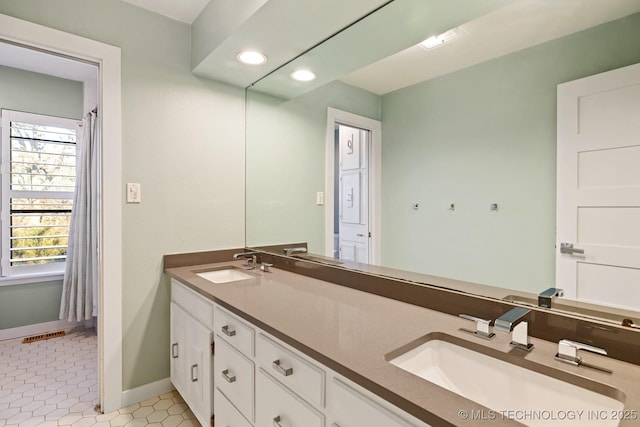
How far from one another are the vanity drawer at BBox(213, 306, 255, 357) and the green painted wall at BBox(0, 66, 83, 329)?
8.27 ft

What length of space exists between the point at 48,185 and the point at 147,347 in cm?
206

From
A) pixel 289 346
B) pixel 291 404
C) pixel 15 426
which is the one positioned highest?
pixel 289 346

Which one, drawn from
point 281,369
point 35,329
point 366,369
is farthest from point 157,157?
point 35,329

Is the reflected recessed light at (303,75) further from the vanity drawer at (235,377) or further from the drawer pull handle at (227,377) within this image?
the drawer pull handle at (227,377)

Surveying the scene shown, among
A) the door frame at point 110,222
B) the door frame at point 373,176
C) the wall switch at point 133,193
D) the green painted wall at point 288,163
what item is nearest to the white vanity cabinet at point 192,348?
the door frame at point 110,222

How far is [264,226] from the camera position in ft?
7.31

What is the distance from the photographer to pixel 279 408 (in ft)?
3.34

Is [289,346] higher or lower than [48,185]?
Answer: lower

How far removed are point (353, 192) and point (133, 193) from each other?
1295mm

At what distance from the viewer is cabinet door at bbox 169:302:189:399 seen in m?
1.73

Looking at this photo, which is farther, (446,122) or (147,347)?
(147,347)

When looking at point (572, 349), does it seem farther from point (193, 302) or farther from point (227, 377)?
point (193, 302)

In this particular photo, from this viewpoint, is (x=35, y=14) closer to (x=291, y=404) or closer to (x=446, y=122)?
(x=446, y=122)

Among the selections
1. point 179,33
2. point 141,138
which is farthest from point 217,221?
point 179,33
